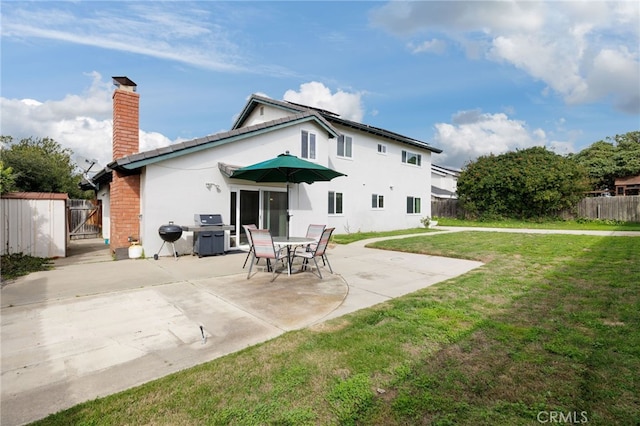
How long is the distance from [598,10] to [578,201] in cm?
1849

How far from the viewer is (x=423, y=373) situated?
8.96 feet

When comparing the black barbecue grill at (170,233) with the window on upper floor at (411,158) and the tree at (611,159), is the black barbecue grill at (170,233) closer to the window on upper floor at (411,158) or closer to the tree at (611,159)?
the window on upper floor at (411,158)

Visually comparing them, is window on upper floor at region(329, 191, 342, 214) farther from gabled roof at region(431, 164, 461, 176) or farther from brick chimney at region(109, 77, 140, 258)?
gabled roof at region(431, 164, 461, 176)

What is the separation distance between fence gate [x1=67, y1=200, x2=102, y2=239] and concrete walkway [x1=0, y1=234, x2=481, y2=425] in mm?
9846

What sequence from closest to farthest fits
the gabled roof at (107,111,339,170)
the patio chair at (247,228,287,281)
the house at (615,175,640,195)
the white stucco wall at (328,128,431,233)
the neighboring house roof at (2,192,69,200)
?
the patio chair at (247,228,287,281), the gabled roof at (107,111,339,170), the neighboring house roof at (2,192,69,200), the white stucco wall at (328,128,431,233), the house at (615,175,640,195)

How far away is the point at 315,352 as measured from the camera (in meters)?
3.10

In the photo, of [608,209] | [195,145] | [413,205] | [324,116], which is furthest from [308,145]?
[608,209]

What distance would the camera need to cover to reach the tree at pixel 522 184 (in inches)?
865

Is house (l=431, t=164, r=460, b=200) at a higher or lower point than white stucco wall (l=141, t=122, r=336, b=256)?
higher

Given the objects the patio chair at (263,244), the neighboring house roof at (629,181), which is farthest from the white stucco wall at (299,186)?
the neighboring house roof at (629,181)

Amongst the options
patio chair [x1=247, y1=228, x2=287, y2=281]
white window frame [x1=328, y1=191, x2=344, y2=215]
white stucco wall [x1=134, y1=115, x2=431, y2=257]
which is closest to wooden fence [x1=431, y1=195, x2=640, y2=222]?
white stucco wall [x1=134, y1=115, x2=431, y2=257]

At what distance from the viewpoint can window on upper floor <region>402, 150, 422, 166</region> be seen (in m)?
20.3

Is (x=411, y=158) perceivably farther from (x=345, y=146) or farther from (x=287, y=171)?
(x=287, y=171)

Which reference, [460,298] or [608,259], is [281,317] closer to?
[460,298]
